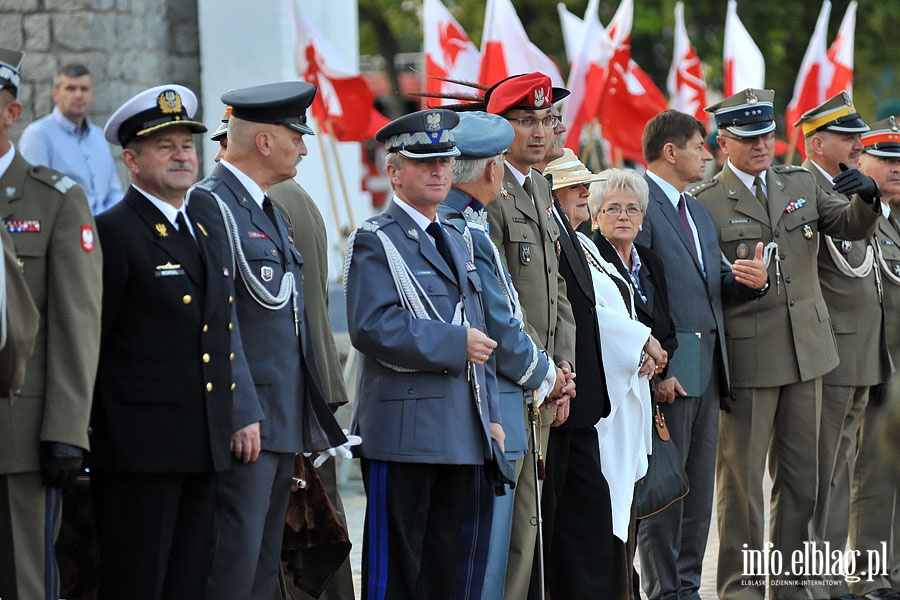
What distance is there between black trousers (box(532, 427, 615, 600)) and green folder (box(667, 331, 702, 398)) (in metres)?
0.75

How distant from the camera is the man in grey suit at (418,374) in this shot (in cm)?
534

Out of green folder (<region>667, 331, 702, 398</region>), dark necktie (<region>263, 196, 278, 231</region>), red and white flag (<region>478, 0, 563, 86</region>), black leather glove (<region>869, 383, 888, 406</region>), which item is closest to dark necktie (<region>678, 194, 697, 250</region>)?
green folder (<region>667, 331, 702, 398</region>)

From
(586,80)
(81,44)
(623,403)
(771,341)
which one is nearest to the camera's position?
(623,403)

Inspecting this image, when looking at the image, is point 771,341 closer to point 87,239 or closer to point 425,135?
point 425,135

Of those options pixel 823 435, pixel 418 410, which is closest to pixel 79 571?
pixel 418 410

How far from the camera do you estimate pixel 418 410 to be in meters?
5.37

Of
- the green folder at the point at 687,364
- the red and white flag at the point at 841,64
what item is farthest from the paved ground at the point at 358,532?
the red and white flag at the point at 841,64

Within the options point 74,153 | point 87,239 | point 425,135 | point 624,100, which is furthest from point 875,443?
point 624,100

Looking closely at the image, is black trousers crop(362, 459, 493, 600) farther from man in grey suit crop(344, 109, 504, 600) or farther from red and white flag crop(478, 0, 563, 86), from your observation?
red and white flag crop(478, 0, 563, 86)

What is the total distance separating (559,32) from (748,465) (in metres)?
22.2

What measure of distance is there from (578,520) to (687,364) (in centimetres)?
103

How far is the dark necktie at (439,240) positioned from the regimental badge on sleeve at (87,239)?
1.41 m

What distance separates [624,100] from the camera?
1355cm

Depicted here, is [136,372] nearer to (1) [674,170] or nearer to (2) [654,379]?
(2) [654,379]
